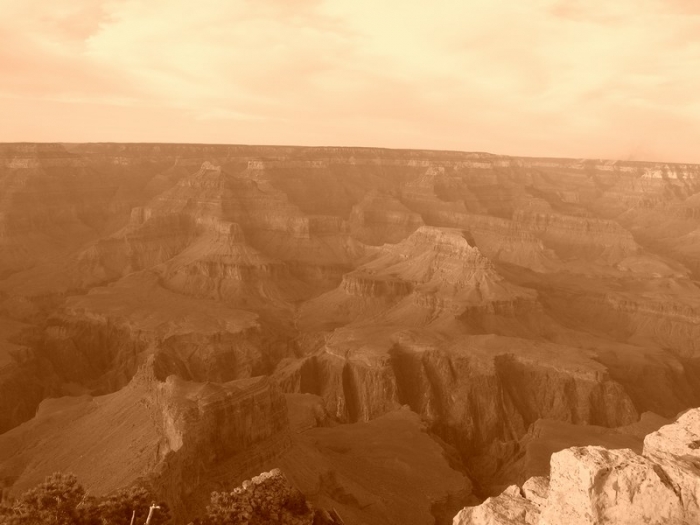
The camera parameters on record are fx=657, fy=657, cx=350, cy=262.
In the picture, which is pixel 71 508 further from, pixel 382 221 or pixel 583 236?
pixel 583 236

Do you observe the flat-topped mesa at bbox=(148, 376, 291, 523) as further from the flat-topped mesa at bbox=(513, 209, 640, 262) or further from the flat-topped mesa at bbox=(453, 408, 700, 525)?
the flat-topped mesa at bbox=(513, 209, 640, 262)

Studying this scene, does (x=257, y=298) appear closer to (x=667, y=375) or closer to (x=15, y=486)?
(x=667, y=375)

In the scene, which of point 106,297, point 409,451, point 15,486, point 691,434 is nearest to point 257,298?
point 106,297

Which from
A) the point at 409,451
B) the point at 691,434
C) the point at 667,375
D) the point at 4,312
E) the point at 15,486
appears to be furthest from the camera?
the point at 4,312

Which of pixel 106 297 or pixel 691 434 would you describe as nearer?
pixel 691 434

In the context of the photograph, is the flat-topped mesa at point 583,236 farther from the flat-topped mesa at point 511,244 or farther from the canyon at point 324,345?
the flat-topped mesa at point 511,244

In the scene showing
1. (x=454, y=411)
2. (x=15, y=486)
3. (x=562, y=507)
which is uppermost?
(x=562, y=507)

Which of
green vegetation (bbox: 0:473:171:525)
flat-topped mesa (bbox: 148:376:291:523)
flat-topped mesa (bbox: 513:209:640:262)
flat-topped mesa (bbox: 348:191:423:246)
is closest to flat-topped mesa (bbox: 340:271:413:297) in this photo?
flat-topped mesa (bbox: 348:191:423:246)

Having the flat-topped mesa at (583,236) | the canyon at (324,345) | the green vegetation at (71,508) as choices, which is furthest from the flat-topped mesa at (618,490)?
the flat-topped mesa at (583,236)

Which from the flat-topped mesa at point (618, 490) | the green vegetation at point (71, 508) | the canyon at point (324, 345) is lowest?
the canyon at point (324, 345)
